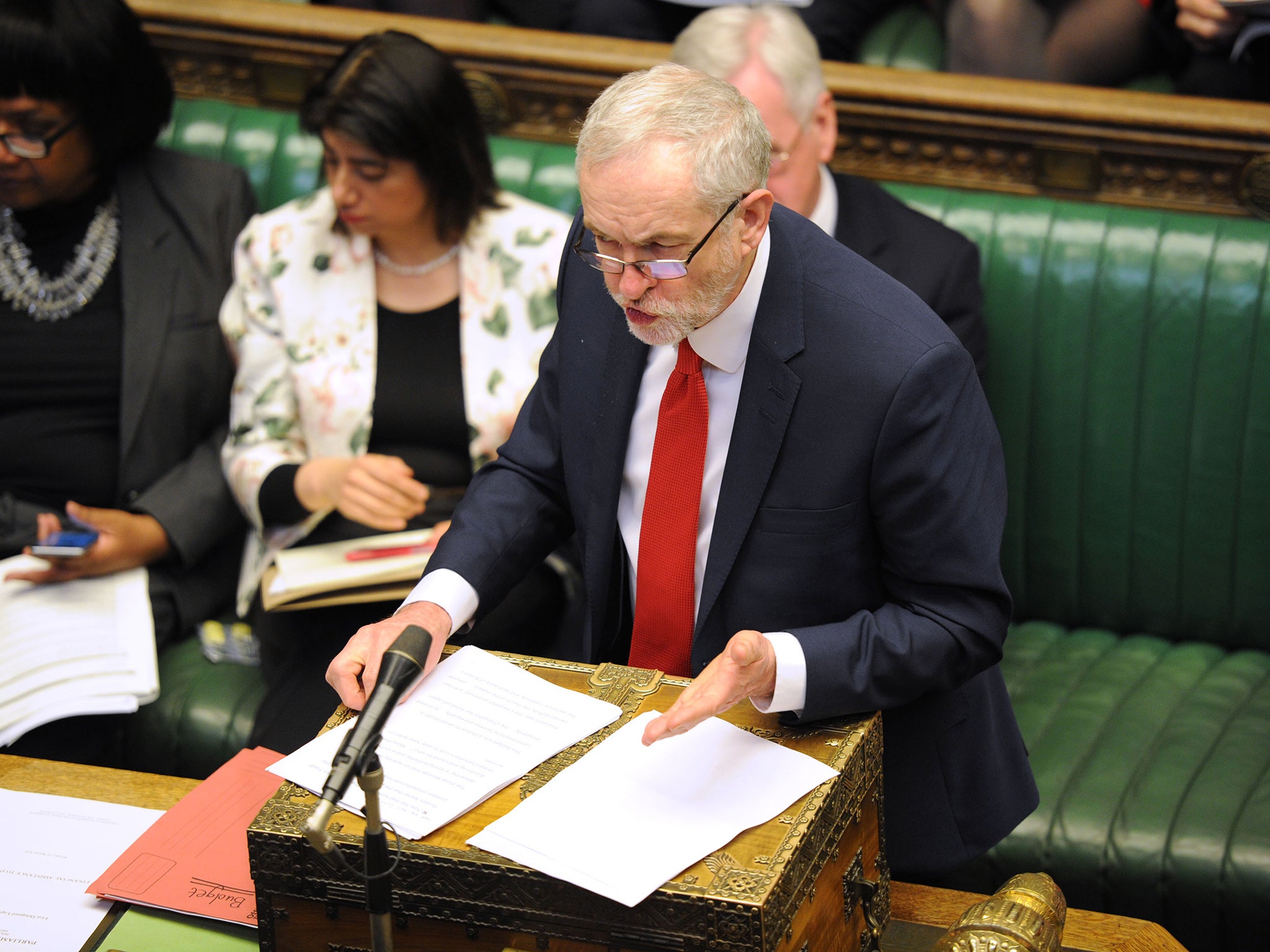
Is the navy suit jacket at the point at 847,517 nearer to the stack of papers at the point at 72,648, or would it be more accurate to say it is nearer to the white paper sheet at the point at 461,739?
the white paper sheet at the point at 461,739

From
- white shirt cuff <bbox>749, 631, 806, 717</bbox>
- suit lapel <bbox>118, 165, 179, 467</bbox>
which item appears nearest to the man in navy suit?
white shirt cuff <bbox>749, 631, 806, 717</bbox>

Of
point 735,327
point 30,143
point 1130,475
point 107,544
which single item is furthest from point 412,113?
point 1130,475

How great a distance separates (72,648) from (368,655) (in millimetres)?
1192

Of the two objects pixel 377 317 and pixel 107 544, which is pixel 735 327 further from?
pixel 107 544

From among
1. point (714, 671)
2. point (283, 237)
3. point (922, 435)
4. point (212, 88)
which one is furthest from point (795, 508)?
point (212, 88)

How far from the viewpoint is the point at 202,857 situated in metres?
1.78

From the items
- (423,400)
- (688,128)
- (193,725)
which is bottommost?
(193,725)

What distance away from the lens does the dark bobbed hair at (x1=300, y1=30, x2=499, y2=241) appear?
8.40ft

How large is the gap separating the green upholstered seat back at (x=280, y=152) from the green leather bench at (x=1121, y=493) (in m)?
0.77

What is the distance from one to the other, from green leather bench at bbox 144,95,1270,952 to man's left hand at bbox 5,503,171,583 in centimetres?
21

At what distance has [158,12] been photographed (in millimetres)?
3275

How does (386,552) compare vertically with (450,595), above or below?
below

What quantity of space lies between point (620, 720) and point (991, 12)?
2121 millimetres

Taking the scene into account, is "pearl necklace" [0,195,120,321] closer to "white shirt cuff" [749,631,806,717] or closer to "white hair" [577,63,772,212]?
"white hair" [577,63,772,212]
